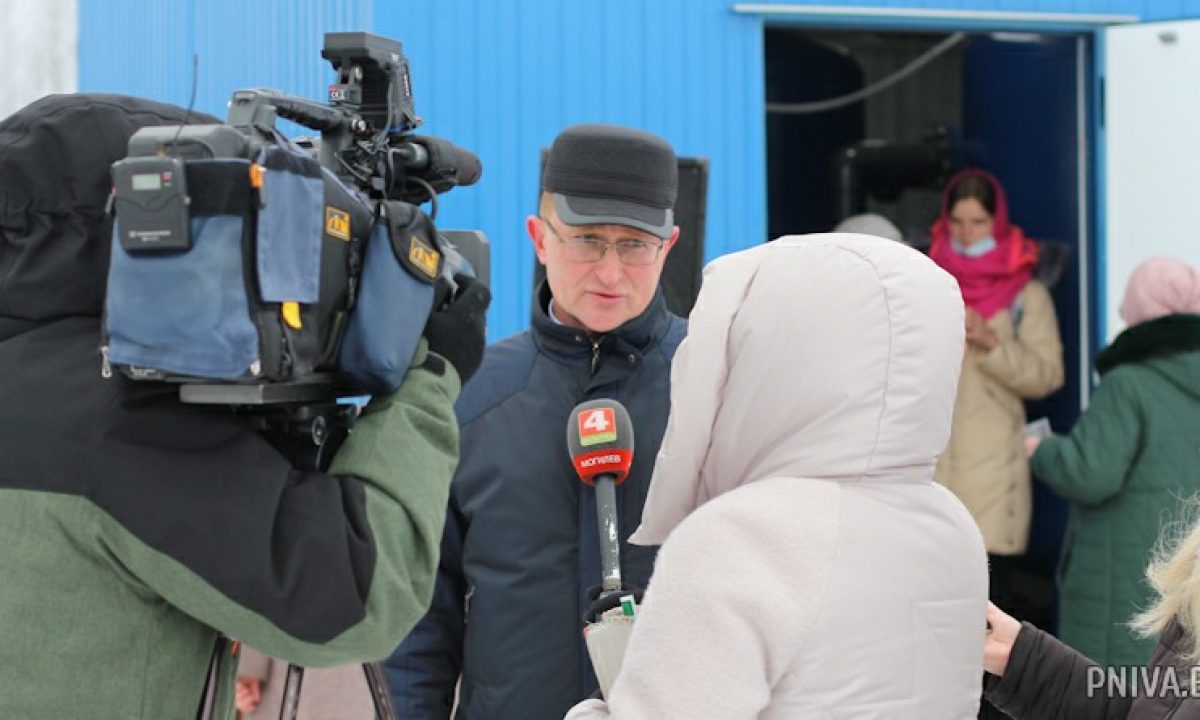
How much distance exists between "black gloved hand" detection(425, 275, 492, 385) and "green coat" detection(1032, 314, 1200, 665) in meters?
3.55

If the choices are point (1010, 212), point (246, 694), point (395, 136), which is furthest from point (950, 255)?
point (395, 136)

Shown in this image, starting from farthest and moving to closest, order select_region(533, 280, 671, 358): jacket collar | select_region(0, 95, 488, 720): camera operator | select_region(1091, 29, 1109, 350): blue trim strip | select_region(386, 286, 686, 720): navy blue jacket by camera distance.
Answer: select_region(1091, 29, 1109, 350): blue trim strip < select_region(533, 280, 671, 358): jacket collar < select_region(386, 286, 686, 720): navy blue jacket < select_region(0, 95, 488, 720): camera operator

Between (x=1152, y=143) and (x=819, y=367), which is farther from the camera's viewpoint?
(x=1152, y=143)

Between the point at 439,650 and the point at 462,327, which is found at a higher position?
the point at 462,327

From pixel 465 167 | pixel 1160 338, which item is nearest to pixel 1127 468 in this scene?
pixel 1160 338

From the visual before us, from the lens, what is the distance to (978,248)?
21.0 feet

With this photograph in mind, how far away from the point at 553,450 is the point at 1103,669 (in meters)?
1.00

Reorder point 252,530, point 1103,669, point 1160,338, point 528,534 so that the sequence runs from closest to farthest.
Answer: point 252,530 → point 1103,669 → point 528,534 → point 1160,338

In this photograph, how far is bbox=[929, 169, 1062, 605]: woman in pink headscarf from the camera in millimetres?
6117

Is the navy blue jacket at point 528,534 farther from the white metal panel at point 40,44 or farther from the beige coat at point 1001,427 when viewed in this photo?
the white metal panel at point 40,44

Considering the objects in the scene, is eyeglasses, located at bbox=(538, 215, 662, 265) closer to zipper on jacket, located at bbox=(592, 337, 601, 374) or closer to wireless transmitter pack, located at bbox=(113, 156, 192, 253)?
zipper on jacket, located at bbox=(592, 337, 601, 374)

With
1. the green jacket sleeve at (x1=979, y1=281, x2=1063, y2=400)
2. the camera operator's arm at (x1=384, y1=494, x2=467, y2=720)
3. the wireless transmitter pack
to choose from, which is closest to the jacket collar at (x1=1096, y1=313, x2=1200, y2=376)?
the green jacket sleeve at (x1=979, y1=281, x2=1063, y2=400)

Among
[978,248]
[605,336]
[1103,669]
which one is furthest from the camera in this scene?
[978,248]

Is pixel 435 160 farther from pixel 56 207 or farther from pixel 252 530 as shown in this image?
Answer: pixel 252 530
